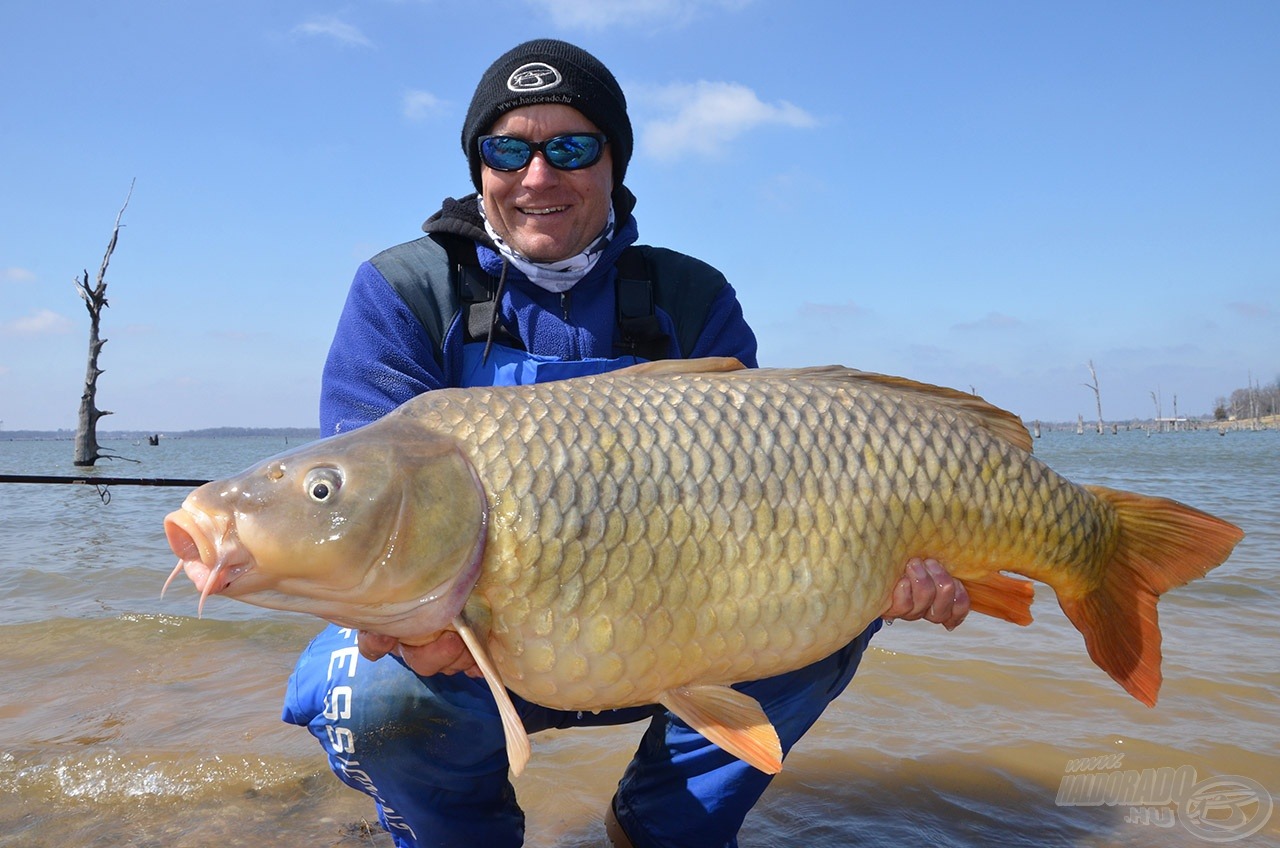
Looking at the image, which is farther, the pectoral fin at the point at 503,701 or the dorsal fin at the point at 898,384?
the dorsal fin at the point at 898,384

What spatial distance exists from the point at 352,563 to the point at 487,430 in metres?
0.36

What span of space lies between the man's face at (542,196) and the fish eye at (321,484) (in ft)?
3.76

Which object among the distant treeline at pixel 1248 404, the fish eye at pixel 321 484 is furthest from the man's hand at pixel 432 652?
the distant treeline at pixel 1248 404

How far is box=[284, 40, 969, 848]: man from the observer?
2104 mm

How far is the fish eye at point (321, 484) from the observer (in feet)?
5.40

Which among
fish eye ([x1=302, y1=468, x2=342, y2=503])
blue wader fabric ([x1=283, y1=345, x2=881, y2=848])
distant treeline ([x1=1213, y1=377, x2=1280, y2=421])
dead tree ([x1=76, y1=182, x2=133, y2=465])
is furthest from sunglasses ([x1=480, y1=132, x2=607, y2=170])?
distant treeline ([x1=1213, y1=377, x2=1280, y2=421])

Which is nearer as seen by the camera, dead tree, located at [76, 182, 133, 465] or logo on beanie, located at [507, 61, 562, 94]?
logo on beanie, located at [507, 61, 562, 94]

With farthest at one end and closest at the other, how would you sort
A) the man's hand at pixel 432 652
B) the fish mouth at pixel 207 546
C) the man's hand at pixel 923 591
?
1. the man's hand at pixel 923 591
2. the man's hand at pixel 432 652
3. the fish mouth at pixel 207 546

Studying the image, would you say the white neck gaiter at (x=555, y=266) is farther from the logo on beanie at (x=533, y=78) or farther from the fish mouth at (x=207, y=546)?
the fish mouth at (x=207, y=546)

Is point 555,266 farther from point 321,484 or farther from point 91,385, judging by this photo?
point 91,385

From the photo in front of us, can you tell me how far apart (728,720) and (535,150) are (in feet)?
5.48

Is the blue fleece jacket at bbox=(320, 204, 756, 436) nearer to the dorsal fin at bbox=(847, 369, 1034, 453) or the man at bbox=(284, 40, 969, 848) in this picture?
the man at bbox=(284, 40, 969, 848)

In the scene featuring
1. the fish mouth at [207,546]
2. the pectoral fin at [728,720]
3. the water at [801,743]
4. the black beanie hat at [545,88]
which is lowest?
the water at [801,743]

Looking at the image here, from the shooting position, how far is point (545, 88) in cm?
263
